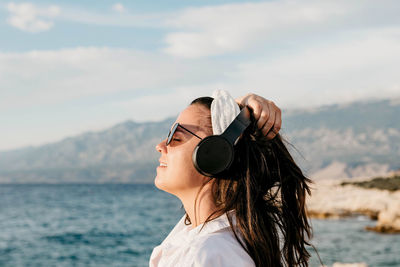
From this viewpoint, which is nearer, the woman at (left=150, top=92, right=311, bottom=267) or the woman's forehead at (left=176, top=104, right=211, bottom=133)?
the woman at (left=150, top=92, right=311, bottom=267)

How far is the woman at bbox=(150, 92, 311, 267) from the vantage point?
5.28 feet

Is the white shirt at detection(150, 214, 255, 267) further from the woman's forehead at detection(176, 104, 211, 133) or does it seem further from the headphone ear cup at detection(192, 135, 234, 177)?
the woman's forehead at detection(176, 104, 211, 133)

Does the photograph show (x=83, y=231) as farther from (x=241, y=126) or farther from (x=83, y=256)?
(x=241, y=126)

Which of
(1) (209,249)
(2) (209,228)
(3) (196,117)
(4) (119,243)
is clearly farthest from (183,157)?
(4) (119,243)

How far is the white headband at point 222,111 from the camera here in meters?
1.79

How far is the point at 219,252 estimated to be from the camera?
1491mm

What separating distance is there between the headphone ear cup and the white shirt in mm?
167

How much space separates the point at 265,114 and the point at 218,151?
0.74ft

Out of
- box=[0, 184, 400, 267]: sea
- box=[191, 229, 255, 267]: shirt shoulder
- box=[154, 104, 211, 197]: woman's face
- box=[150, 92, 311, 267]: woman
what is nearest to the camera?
box=[191, 229, 255, 267]: shirt shoulder

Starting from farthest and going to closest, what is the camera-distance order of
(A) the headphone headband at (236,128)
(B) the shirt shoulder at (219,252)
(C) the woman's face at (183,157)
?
(C) the woman's face at (183,157) → (A) the headphone headband at (236,128) → (B) the shirt shoulder at (219,252)

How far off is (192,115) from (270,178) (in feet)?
1.28

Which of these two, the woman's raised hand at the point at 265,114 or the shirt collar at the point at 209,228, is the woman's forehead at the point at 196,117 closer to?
the woman's raised hand at the point at 265,114

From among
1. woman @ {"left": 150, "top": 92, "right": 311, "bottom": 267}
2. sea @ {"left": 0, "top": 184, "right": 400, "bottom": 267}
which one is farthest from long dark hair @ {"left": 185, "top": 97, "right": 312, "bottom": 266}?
sea @ {"left": 0, "top": 184, "right": 400, "bottom": 267}

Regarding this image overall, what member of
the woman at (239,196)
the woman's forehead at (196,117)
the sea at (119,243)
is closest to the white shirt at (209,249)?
the woman at (239,196)
